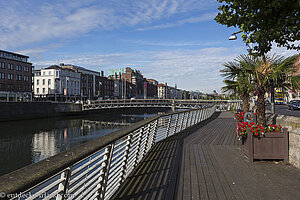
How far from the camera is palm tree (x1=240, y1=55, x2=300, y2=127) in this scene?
5.84 meters

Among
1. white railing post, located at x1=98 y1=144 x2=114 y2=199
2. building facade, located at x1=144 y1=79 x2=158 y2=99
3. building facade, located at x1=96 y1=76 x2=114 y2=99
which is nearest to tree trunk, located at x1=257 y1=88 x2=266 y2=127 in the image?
white railing post, located at x1=98 y1=144 x2=114 y2=199

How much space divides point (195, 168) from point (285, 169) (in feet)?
6.42

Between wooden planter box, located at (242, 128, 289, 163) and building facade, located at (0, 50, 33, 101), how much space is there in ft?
195

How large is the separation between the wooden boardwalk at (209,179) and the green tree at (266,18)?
2715mm

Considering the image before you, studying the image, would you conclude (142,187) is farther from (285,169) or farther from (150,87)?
(150,87)

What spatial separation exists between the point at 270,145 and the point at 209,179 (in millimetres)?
1962

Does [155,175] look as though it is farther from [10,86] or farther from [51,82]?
[51,82]

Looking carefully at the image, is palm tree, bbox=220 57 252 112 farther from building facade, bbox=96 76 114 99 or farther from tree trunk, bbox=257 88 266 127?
building facade, bbox=96 76 114 99

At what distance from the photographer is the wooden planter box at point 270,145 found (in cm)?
534

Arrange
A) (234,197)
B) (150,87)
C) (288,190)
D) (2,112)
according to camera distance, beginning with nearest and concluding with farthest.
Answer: (234,197) < (288,190) < (2,112) < (150,87)

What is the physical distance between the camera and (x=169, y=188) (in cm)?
405

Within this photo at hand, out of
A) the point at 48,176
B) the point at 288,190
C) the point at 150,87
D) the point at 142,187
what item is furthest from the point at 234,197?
the point at 150,87

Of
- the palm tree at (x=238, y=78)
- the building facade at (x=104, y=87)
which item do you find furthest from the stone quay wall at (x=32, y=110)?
the building facade at (x=104, y=87)

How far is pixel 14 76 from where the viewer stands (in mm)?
58312
